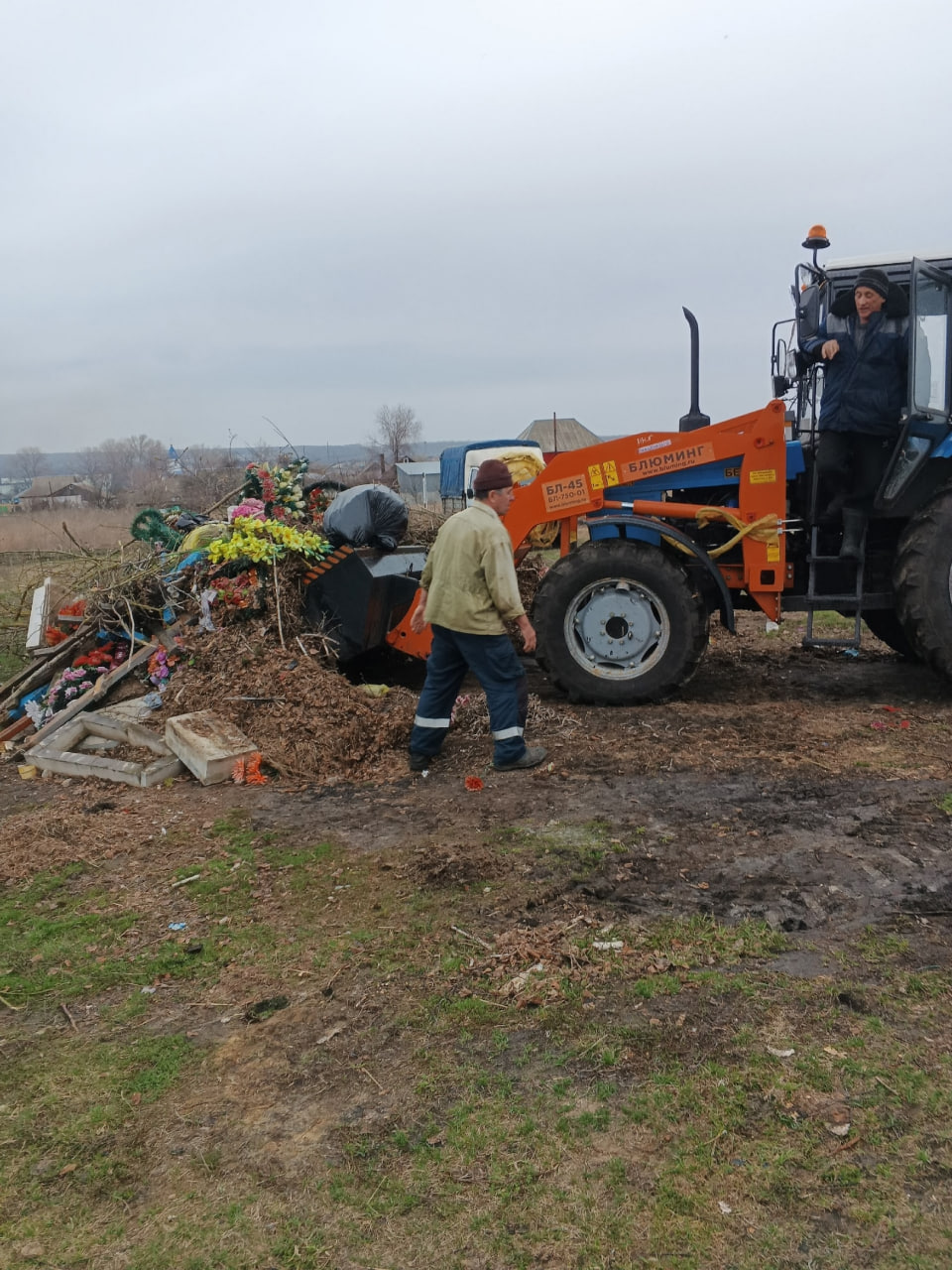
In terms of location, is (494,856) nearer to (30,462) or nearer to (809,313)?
(809,313)

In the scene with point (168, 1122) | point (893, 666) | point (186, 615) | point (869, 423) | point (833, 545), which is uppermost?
point (869, 423)

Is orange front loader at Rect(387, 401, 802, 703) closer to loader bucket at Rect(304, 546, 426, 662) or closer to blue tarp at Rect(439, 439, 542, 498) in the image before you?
loader bucket at Rect(304, 546, 426, 662)

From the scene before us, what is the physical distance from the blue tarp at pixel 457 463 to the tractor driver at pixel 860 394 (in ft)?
46.8

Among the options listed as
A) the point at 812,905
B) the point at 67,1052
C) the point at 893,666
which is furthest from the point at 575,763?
the point at 893,666

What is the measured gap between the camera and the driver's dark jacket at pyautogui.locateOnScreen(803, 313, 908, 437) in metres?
6.00

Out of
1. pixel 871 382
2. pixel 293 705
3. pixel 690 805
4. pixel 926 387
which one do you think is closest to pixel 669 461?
pixel 871 382

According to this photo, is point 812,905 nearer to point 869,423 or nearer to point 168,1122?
point 168,1122

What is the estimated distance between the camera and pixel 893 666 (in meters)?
7.71

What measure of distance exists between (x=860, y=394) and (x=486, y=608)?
9.26 feet

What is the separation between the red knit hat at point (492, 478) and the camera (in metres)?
5.30

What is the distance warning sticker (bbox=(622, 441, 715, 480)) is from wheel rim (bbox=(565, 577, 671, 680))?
0.86 metres

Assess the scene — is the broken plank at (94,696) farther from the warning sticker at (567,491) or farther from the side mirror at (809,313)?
the side mirror at (809,313)

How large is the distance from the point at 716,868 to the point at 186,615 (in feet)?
15.8

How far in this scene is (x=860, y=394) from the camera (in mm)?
6031
